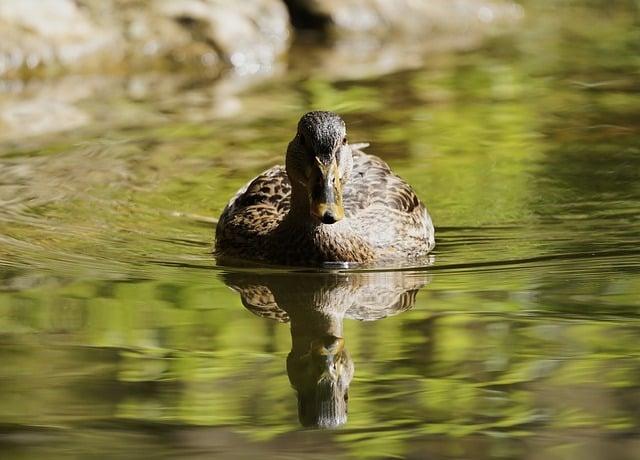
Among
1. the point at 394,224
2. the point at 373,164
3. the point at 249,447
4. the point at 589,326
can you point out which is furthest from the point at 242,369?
the point at 373,164

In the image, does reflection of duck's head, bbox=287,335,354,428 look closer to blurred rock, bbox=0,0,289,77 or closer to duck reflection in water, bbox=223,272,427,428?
duck reflection in water, bbox=223,272,427,428

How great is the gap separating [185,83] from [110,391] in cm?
912

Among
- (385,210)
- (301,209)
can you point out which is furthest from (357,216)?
(301,209)

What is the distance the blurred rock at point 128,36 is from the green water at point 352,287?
141cm

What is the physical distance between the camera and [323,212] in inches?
322

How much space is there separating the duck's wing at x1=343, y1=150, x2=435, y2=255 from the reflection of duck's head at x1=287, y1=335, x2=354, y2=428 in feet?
6.18

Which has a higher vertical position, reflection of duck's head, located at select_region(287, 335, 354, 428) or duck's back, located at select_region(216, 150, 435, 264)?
duck's back, located at select_region(216, 150, 435, 264)

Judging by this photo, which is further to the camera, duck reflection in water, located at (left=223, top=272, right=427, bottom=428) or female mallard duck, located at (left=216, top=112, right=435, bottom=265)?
female mallard duck, located at (left=216, top=112, right=435, bottom=265)

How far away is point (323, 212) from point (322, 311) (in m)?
0.61

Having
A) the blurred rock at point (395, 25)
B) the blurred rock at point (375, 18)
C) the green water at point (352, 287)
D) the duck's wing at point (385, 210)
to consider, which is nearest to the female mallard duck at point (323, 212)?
the duck's wing at point (385, 210)

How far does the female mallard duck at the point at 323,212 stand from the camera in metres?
8.45

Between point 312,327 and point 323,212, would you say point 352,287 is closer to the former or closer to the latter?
point 323,212

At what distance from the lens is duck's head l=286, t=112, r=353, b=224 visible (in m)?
8.26

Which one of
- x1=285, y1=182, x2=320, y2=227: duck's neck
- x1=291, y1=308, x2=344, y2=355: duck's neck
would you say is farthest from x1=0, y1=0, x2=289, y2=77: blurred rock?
x1=291, y1=308, x2=344, y2=355: duck's neck
